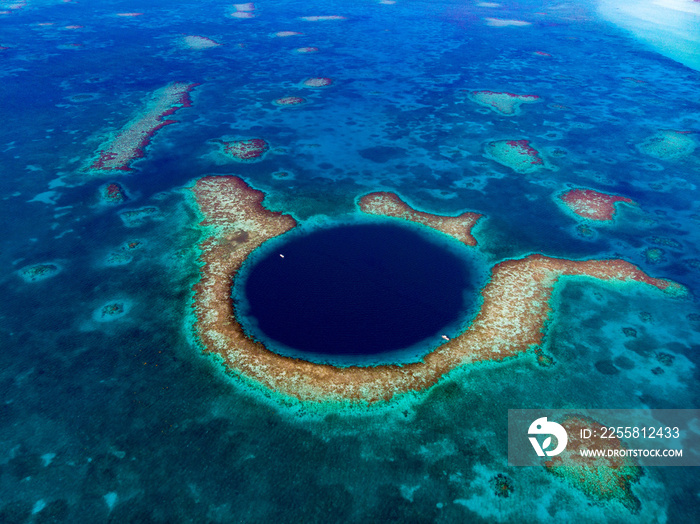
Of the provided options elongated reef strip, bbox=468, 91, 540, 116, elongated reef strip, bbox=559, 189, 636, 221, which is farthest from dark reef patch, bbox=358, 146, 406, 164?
elongated reef strip, bbox=468, 91, 540, 116

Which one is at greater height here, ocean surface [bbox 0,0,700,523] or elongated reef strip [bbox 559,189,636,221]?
elongated reef strip [bbox 559,189,636,221]

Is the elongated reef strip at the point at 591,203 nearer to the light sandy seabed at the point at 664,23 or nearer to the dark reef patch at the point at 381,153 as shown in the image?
the dark reef patch at the point at 381,153

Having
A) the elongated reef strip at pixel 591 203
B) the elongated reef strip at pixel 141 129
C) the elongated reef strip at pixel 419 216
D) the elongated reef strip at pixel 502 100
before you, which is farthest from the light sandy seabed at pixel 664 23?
the elongated reef strip at pixel 141 129

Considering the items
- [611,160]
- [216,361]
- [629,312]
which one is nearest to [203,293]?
[216,361]

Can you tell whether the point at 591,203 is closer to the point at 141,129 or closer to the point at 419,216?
the point at 419,216

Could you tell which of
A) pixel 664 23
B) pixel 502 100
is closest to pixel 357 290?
pixel 502 100

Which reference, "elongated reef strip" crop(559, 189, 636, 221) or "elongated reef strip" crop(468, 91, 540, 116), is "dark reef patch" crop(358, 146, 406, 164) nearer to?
"elongated reef strip" crop(559, 189, 636, 221)

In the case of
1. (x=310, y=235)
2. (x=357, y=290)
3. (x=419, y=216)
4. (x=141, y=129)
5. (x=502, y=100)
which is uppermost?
(x=502, y=100)
